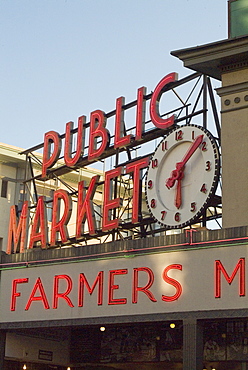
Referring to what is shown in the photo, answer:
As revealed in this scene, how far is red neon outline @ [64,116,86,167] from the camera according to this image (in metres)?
46.6

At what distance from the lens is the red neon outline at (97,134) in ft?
147

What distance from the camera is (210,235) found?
28234 mm

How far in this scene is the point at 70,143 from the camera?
47.8m

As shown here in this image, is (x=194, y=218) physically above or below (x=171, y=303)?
above

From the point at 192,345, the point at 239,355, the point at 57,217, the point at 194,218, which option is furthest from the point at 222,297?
the point at 57,217

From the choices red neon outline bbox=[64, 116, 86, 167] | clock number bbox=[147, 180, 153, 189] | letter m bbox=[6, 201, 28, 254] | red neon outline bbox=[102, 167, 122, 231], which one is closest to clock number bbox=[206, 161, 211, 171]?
clock number bbox=[147, 180, 153, 189]

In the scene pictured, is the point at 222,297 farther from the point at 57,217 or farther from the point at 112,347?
the point at 57,217

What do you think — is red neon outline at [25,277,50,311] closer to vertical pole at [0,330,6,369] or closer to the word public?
vertical pole at [0,330,6,369]

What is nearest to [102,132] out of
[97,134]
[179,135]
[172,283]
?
[97,134]

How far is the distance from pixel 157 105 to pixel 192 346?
675 inches

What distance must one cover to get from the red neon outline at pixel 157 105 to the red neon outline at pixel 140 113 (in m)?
0.99

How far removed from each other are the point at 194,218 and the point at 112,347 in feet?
22.5

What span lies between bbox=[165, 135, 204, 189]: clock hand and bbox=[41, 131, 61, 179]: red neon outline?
1221cm

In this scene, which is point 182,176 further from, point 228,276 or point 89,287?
point 228,276
